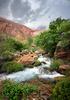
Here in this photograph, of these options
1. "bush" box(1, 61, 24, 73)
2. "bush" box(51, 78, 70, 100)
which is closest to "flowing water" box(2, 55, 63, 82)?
"bush" box(1, 61, 24, 73)

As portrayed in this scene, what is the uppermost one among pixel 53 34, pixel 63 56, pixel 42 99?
pixel 53 34

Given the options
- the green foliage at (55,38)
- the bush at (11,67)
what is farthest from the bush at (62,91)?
the green foliage at (55,38)

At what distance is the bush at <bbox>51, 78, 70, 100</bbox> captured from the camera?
1323cm

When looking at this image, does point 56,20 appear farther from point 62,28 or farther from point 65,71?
point 65,71

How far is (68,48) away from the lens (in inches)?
869

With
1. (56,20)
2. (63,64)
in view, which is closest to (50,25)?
(56,20)

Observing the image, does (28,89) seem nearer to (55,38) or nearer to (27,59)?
(27,59)

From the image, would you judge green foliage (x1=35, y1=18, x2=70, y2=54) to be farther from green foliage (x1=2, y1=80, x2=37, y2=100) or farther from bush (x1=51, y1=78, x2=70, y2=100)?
bush (x1=51, y1=78, x2=70, y2=100)

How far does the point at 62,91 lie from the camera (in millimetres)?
13297

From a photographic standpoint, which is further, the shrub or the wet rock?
the wet rock

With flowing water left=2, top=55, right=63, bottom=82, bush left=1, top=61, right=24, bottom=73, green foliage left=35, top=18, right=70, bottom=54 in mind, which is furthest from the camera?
green foliage left=35, top=18, right=70, bottom=54

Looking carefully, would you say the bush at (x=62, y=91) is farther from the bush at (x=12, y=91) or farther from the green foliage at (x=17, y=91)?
the bush at (x=12, y=91)

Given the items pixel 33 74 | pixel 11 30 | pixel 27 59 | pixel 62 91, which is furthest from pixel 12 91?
pixel 11 30

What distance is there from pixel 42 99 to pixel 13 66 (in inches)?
274
